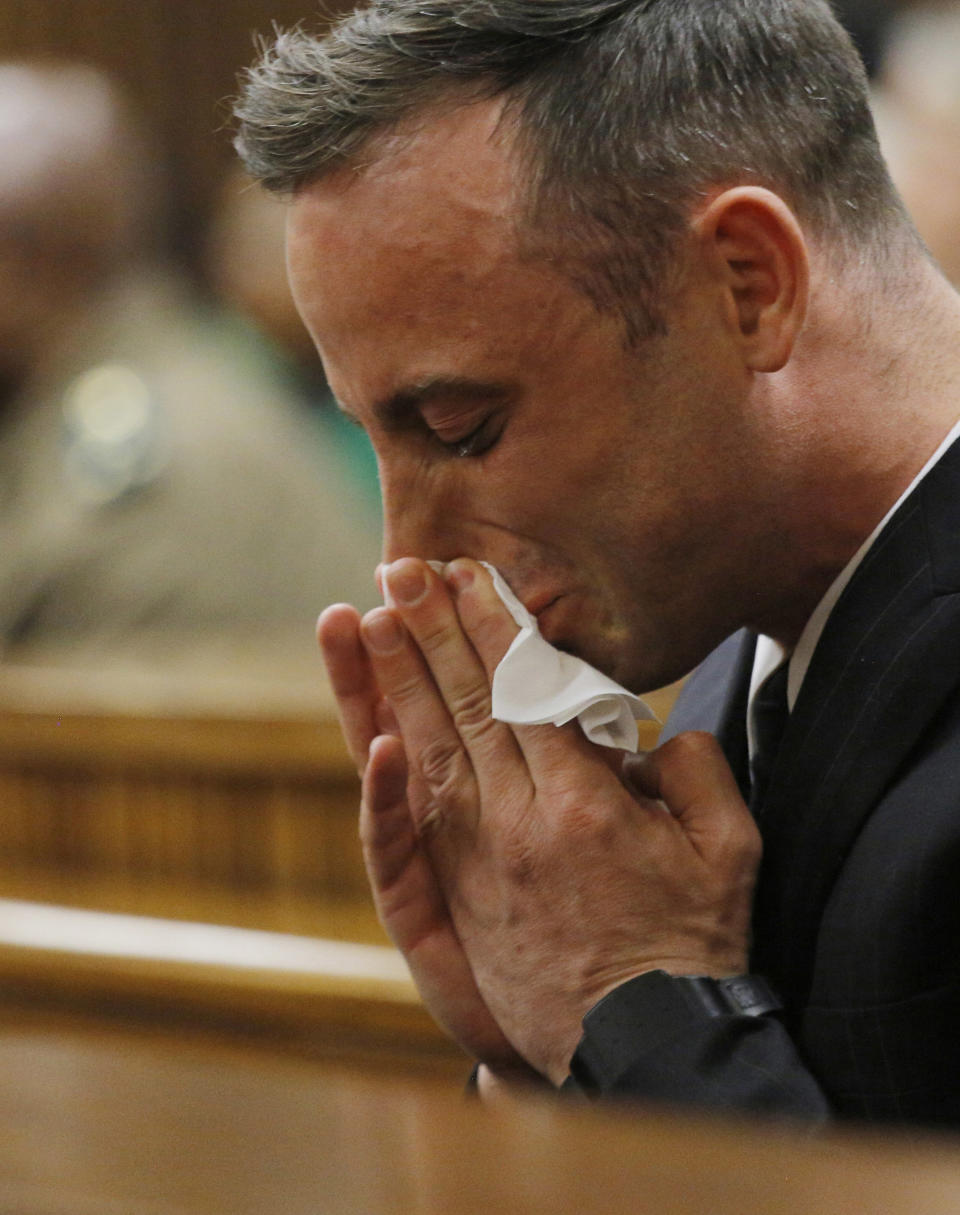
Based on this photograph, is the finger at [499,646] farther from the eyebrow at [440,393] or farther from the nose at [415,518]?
the eyebrow at [440,393]

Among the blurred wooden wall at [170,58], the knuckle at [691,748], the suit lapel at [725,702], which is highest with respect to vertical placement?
the blurred wooden wall at [170,58]

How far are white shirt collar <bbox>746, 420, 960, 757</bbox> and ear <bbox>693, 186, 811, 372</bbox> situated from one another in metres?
0.15

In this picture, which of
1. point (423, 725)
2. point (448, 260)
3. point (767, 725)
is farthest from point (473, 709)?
point (448, 260)

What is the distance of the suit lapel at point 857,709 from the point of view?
1148 mm

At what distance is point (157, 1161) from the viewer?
30 cm

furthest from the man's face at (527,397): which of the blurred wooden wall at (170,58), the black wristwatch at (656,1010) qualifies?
the blurred wooden wall at (170,58)

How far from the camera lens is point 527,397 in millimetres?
1270

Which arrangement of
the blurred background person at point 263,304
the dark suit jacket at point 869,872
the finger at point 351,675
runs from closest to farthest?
the dark suit jacket at point 869,872 → the finger at point 351,675 → the blurred background person at point 263,304

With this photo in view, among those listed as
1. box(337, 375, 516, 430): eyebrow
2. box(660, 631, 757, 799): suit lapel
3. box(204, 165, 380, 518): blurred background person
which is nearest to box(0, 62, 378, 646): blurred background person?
box(204, 165, 380, 518): blurred background person

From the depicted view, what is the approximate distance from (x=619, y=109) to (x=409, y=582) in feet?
1.41

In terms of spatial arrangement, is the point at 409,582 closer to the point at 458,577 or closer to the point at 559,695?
the point at 458,577

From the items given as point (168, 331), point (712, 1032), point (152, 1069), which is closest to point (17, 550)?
point (168, 331)

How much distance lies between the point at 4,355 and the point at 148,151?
612 mm

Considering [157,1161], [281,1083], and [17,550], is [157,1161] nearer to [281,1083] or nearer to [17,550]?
[281,1083]
